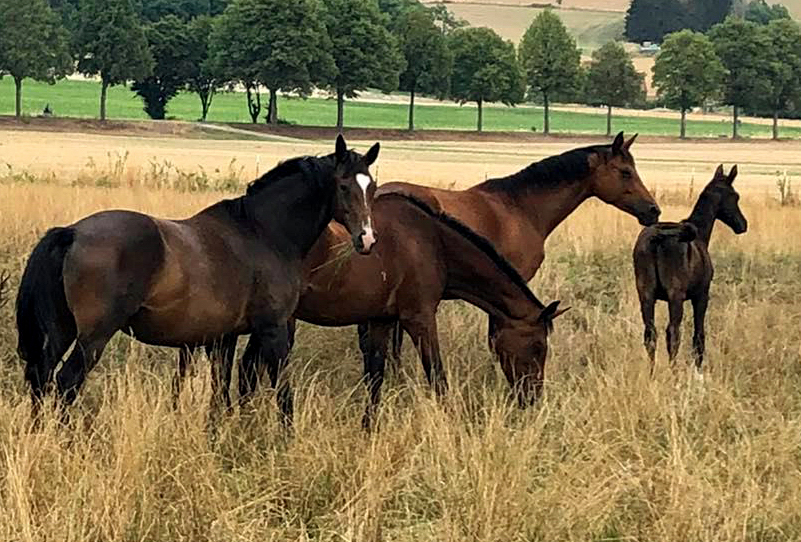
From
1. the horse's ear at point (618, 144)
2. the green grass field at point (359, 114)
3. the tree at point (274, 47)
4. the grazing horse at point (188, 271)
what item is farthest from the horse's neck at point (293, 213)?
the green grass field at point (359, 114)

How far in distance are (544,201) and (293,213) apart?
2918 mm

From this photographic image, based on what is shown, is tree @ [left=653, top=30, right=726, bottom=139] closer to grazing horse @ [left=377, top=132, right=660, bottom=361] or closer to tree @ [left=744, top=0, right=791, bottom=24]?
grazing horse @ [left=377, top=132, right=660, bottom=361]

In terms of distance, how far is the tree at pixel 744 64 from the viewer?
279ft

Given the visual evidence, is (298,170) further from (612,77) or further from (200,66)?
(612,77)

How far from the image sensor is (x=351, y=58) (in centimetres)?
7081

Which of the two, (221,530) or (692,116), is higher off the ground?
(692,116)

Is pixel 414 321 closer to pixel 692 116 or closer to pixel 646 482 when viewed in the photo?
pixel 646 482

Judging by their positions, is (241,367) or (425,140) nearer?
(241,367)

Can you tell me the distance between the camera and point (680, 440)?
580 cm

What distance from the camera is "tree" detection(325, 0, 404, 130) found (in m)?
70.0

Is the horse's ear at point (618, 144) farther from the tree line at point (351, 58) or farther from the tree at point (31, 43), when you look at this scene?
the tree at point (31, 43)

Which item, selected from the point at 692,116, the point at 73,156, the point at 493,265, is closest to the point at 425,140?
the point at 73,156

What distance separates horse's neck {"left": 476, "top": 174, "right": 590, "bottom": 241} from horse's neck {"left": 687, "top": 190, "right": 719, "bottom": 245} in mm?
1660

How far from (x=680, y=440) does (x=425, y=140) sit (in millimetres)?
59065
